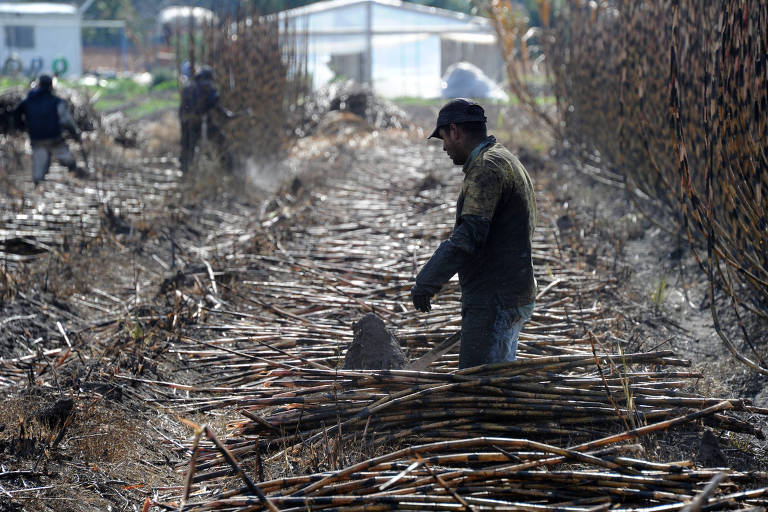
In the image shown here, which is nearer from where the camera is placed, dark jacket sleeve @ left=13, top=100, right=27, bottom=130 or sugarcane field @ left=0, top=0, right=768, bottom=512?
sugarcane field @ left=0, top=0, right=768, bottom=512

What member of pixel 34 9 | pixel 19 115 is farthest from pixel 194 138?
pixel 34 9

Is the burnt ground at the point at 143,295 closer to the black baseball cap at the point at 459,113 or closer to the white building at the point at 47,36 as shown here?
the black baseball cap at the point at 459,113

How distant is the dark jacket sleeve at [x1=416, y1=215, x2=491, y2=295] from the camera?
4.02 metres

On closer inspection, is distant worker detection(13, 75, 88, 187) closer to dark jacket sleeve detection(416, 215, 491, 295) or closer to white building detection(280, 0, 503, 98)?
dark jacket sleeve detection(416, 215, 491, 295)

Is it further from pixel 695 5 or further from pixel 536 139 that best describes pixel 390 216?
pixel 536 139

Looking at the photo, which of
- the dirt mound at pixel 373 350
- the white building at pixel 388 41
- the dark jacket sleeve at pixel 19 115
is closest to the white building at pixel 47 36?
the white building at pixel 388 41

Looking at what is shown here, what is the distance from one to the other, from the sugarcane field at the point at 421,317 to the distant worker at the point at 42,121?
0.03 meters

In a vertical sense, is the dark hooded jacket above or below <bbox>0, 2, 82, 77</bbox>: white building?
below

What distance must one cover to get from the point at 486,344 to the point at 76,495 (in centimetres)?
197

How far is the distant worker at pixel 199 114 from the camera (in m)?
11.7

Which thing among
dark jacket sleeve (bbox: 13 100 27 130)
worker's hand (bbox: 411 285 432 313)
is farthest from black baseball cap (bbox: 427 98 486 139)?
dark jacket sleeve (bbox: 13 100 27 130)

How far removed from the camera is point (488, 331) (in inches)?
168

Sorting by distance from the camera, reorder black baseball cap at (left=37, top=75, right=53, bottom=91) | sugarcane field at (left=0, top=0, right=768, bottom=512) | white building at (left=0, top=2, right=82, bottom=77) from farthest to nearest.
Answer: white building at (left=0, top=2, right=82, bottom=77)
black baseball cap at (left=37, top=75, right=53, bottom=91)
sugarcane field at (left=0, top=0, right=768, bottom=512)

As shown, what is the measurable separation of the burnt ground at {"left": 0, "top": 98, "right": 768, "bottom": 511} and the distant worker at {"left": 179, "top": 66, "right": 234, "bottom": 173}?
0.51m
